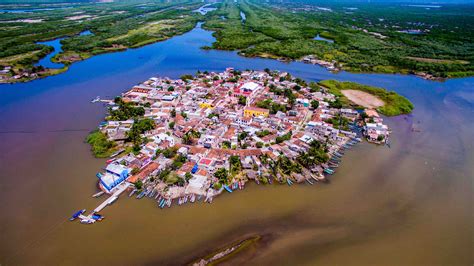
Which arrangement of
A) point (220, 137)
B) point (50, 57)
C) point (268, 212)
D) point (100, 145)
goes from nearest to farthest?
point (268, 212) → point (100, 145) → point (220, 137) → point (50, 57)

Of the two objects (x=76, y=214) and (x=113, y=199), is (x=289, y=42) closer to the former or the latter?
(x=113, y=199)

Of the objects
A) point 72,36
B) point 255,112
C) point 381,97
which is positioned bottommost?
point 255,112

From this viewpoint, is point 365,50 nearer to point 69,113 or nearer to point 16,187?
point 69,113

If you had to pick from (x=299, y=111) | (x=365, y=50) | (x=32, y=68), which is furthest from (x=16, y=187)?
(x=365, y=50)

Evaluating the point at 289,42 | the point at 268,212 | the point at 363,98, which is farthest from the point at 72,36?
the point at 268,212

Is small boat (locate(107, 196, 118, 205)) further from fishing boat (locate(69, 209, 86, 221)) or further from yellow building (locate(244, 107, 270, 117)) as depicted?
yellow building (locate(244, 107, 270, 117))
